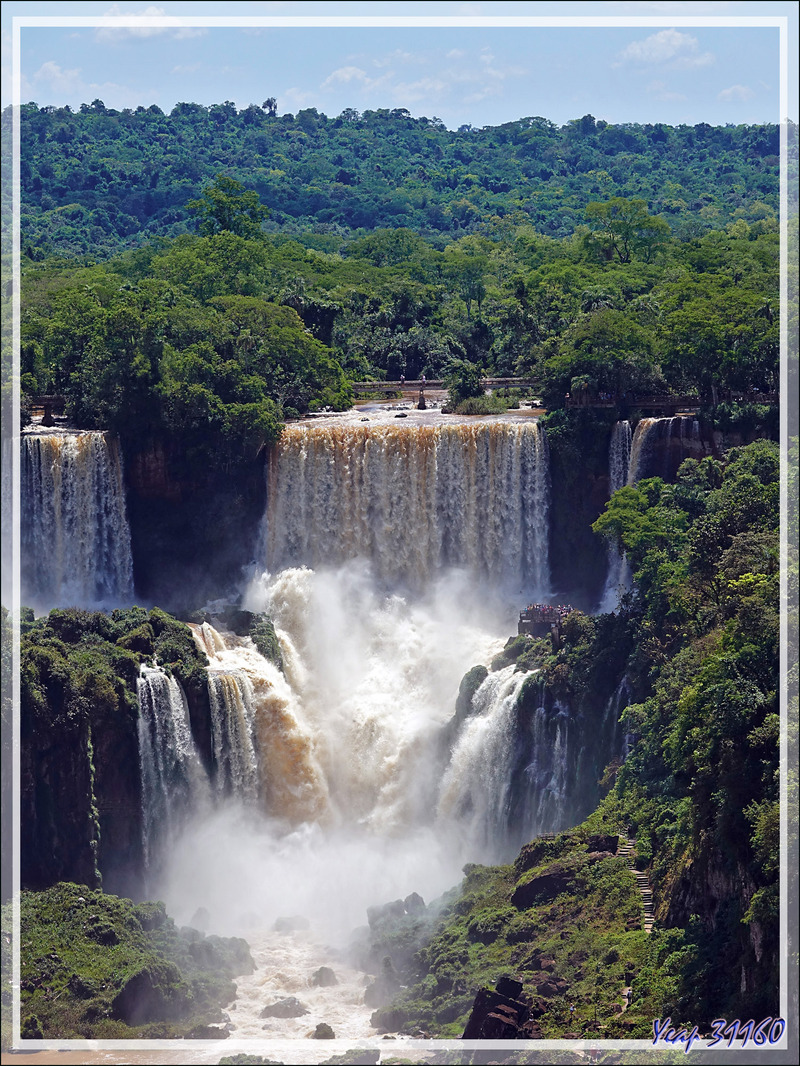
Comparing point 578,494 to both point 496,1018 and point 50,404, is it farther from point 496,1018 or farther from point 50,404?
point 496,1018

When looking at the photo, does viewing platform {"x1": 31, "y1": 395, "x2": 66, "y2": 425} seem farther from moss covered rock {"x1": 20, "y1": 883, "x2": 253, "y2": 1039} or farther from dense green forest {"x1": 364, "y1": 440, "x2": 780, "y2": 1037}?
moss covered rock {"x1": 20, "y1": 883, "x2": 253, "y2": 1039}

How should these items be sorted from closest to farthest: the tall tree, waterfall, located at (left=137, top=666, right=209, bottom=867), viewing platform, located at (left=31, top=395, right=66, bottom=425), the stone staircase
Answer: the stone staircase < waterfall, located at (left=137, top=666, right=209, bottom=867) < viewing platform, located at (left=31, top=395, right=66, bottom=425) < the tall tree

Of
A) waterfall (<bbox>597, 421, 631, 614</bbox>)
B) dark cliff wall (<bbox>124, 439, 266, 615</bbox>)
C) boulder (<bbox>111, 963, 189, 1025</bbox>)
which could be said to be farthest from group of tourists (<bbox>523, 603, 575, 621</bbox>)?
boulder (<bbox>111, 963, 189, 1025</bbox>)

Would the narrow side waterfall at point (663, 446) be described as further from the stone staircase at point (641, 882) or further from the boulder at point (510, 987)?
the boulder at point (510, 987)

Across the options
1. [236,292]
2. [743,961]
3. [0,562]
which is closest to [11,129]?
[0,562]

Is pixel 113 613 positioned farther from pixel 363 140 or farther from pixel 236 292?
pixel 363 140
